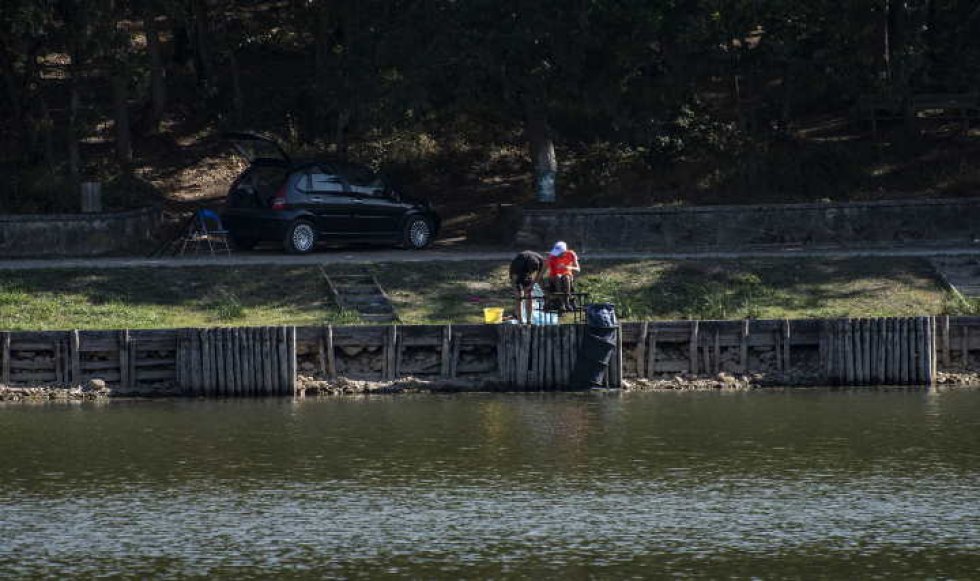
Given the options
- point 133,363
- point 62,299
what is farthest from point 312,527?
point 62,299

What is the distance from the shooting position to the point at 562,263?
2786 cm

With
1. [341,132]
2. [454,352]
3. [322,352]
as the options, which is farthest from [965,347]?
[341,132]

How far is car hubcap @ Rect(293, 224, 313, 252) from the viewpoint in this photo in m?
32.8

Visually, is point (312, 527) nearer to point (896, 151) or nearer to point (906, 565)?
point (906, 565)

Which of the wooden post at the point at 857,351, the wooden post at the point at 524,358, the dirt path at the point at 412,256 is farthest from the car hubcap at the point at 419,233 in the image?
the wooden post at the point at 857,351

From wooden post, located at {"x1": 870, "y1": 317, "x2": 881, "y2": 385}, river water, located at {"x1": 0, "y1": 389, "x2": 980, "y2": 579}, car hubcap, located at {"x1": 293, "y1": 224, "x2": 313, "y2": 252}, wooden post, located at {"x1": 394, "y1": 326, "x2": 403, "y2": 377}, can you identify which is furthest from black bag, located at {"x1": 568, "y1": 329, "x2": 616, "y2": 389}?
car hubcap, located at {"x1": 293, "y1": 224, "x2": 313, "y2": 252}

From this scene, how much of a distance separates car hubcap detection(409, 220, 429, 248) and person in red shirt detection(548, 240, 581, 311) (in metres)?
6.53

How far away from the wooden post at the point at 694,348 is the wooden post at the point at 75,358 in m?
9.17

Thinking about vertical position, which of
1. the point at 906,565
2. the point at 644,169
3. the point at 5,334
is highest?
the point at 644,169

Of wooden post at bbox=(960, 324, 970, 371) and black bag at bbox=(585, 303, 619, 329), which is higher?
black bag at bbox=(585, 303, 619, 329)

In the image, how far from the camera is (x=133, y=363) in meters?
27.1

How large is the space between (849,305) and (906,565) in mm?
13695

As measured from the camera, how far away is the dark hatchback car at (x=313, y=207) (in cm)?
3259

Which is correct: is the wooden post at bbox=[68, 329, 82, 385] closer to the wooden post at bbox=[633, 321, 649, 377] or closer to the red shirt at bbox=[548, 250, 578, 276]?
the red shirt at bbox=[548, 250, 578, 276]
